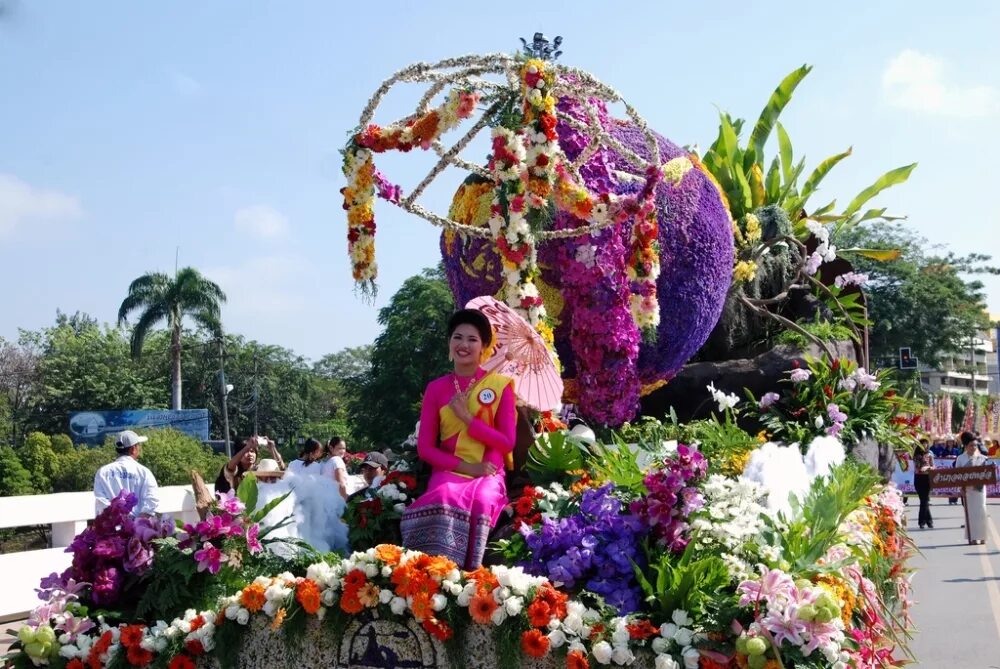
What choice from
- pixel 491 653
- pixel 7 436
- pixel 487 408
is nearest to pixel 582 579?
pixel 491 653

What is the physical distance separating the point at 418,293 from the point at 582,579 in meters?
22.8

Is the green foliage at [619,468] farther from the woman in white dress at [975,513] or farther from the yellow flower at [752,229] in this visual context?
the woman in white dress at [975,513]

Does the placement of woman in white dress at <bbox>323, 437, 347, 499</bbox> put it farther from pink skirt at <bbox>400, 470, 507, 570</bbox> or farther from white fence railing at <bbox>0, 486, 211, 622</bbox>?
pink skirt at <bbox>400, 470, 507, 570</bbox>

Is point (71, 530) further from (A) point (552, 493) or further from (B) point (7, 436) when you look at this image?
(B) point (7, 436)

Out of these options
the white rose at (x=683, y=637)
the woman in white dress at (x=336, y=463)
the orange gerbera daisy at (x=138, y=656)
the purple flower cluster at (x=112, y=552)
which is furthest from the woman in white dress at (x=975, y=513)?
the orange gerbera daisy at (x=138, y=656)

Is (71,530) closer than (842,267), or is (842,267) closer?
(71,530)

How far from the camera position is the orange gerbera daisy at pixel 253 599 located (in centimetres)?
425

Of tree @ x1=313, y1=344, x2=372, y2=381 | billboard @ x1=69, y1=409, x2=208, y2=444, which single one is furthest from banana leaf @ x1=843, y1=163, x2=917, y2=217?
tree @ x1=313, y1=344, x2=372, y2=381

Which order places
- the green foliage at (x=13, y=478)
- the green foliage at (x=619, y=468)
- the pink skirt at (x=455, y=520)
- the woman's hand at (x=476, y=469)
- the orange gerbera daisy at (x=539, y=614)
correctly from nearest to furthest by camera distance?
the orange gerbera daisy at (x=539, y=614) → the pink skirt at (x=455, y=520) → the green foliage at (x=619, y=468) → the woman's hand at (x=476, y=469) → the green foliage at (x=13, y=478)

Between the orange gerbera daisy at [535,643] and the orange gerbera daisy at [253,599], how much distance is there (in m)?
1.11

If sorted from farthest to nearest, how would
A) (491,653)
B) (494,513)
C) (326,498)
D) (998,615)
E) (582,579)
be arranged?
(998,615), (326,498), (494,513), (582,579), (491,653)

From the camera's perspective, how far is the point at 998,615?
26.7 feet

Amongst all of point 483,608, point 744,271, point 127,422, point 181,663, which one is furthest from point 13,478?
point 483,608

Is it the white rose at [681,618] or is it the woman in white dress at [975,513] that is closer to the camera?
the white rose at [681,618]
